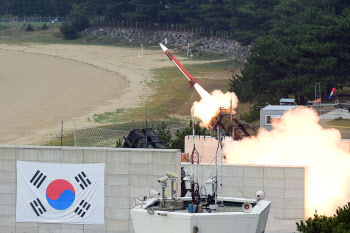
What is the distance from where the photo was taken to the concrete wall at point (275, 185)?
1405 inches

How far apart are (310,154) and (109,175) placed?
442 inches

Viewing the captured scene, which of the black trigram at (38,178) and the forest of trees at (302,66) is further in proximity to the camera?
the forest of trees at (302,66)

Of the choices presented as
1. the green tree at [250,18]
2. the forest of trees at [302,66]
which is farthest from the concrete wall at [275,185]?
the green tree at [250,18]

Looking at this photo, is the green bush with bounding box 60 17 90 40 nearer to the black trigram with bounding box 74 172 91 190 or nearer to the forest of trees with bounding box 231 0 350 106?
the forest of trees with bounding box 231 0 350 106

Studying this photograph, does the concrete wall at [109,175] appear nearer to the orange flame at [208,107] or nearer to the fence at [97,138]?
the orange flame at [208,107]

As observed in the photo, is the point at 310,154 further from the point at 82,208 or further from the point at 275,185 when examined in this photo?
the point at 82,208

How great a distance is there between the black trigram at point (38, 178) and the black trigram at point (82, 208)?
6.32ft

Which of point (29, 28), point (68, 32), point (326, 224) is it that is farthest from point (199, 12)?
point (326, 224)

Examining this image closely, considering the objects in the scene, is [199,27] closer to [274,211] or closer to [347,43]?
[347,43]

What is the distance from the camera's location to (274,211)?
36.2 metres

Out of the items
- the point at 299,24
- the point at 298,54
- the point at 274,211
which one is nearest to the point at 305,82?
the point at 298,54

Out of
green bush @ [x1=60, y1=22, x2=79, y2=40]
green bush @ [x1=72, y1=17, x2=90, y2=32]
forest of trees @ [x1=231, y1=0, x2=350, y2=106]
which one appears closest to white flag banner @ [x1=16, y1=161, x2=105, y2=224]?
forest of trees @ [x1=231, y1=0, x2=350, y2=106]

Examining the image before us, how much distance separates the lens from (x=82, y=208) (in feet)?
117

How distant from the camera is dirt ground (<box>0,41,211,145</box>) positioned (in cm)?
8669
